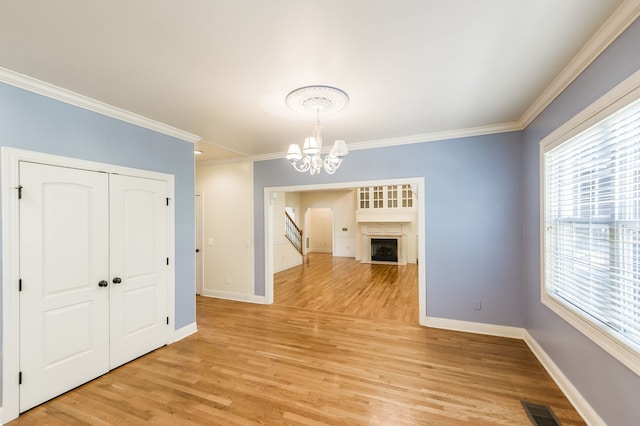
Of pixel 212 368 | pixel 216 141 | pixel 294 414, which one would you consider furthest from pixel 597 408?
pixel 216 141

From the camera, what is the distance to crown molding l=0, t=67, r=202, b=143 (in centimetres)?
223

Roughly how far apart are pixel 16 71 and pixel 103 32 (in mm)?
1159

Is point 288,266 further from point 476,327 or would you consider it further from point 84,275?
point 84,275

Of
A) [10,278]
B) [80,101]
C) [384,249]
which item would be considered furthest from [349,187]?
[384,249]

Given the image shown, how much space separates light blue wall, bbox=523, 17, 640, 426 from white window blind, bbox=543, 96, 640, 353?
0.71ft

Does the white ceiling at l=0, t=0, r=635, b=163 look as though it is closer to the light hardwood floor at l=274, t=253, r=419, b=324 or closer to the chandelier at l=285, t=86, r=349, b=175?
the chandelier at l=285, t=86, r=349, b=175


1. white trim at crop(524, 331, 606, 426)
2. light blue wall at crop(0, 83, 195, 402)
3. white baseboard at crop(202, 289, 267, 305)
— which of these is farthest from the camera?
white baseboard at crop(202, 289, 267, 305)

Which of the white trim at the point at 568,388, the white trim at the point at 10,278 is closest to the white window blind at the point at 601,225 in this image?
the white trim at the point at 568,388

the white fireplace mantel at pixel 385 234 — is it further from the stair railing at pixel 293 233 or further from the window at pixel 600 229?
the window at pixel 600 229

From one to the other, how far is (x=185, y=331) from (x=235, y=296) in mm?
1611

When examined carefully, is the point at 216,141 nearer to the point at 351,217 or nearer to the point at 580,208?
the point at 580,208

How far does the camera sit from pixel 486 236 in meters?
3.68

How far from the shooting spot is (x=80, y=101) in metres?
2.65

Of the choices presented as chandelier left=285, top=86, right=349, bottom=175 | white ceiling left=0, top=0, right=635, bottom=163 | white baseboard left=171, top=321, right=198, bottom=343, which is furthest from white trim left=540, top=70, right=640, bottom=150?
white baseboard left=171, top=321, right=198, bottom=343
